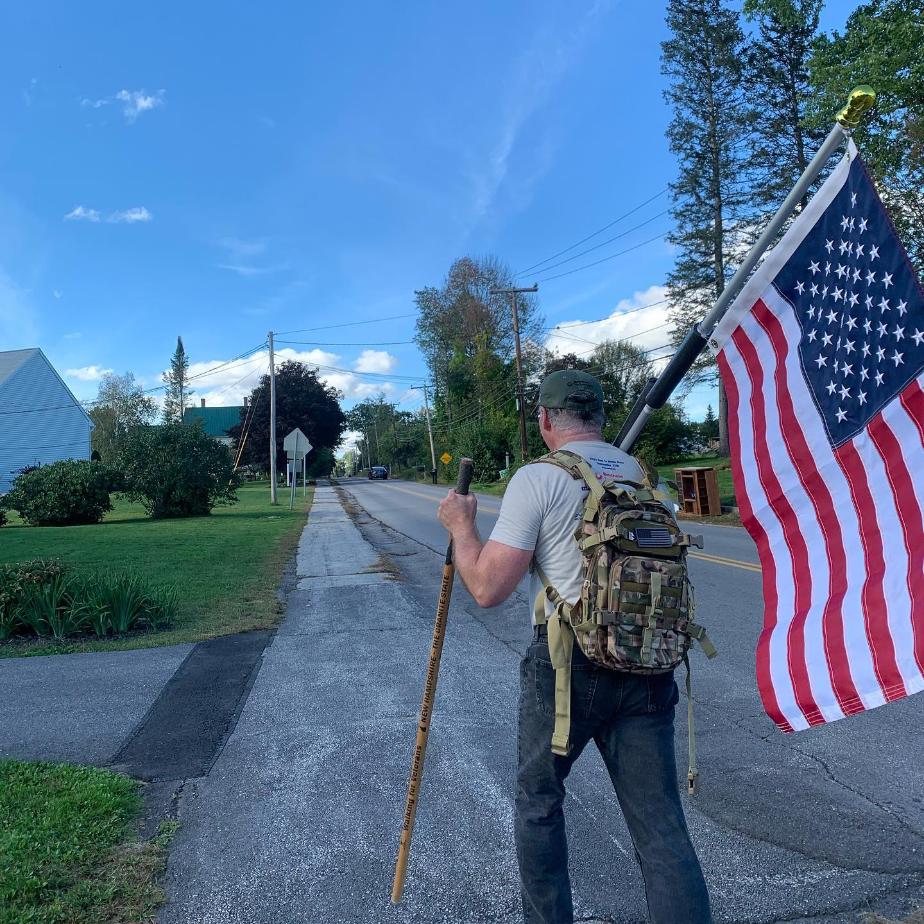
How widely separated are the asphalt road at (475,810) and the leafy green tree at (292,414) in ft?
222

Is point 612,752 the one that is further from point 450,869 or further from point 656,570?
point 450,869

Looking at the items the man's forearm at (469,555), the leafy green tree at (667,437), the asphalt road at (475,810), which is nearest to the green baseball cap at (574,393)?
the man's forearm at (469,555)

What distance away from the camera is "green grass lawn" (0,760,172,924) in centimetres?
298

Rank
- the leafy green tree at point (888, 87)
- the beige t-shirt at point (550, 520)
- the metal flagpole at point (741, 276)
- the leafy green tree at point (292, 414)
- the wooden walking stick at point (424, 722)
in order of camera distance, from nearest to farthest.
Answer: the beige t-shirt at point (550, 520) < the metal flagpole at point (741, 276) < the wooden walking stick at point (424, 722) < the leafy green tree at point (888, 87) < the leafy green tree at point (292, 414)

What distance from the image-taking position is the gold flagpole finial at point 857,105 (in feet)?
8.71

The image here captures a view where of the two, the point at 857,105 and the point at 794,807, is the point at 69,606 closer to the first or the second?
the point at 794,807

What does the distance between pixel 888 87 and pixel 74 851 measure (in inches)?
855

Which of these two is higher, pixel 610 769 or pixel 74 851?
pixel 610 769

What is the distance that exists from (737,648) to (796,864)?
381 cm

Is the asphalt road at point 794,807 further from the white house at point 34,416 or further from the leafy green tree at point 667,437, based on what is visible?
the white house at point 34,416

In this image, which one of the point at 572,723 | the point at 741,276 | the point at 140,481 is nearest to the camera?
the point at 572,723

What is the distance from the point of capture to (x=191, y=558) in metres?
14.4

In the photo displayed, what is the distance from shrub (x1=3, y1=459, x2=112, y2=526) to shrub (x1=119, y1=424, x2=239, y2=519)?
957mm

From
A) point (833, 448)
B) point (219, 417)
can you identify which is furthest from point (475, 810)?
point (219, 417)
